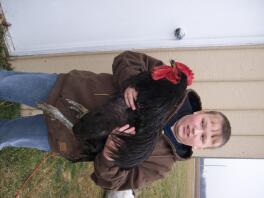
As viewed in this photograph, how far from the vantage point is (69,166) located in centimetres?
437

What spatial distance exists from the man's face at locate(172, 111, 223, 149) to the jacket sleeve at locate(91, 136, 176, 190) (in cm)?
15

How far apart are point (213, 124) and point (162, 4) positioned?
4.64 ft

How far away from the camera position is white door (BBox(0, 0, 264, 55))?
122 inches

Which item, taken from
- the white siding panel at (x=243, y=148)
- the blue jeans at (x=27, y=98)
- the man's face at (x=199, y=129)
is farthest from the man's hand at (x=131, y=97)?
the white siding panel at (x=243, y=148)

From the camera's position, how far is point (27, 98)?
2355mm

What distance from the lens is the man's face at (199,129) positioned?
211cm

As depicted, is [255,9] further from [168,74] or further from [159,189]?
[159,189]

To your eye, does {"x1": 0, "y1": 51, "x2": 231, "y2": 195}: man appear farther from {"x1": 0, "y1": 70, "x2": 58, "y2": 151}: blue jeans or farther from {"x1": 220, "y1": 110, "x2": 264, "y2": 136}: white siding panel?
{"x1": 220, "y1": 110, "x2": 264, "y2": 136}: white siding panel

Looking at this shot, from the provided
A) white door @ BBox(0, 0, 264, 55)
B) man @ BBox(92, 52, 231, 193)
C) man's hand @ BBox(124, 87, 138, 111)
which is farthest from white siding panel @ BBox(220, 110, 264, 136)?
man's hand @ BBox(124, 87, 138, 111)

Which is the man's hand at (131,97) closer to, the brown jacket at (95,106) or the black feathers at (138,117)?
the black feathers at (138,117)

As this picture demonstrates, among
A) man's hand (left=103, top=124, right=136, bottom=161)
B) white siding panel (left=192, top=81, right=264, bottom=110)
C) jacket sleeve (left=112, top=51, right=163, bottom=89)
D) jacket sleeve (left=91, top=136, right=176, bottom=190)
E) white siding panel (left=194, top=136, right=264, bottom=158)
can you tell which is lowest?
white siding panel (left=194, top=136, right=264, bottom=158)

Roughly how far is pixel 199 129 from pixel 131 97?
1.84ft

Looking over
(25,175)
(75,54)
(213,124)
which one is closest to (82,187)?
(25,175)

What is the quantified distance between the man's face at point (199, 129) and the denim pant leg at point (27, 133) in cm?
86
